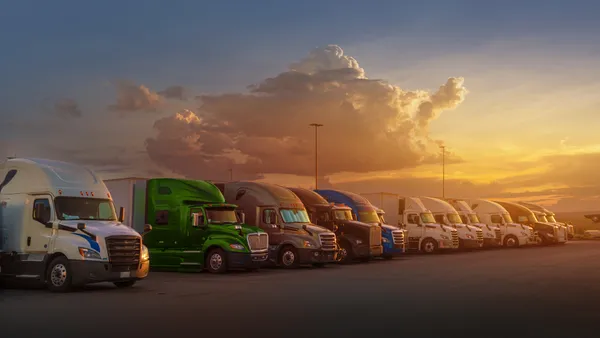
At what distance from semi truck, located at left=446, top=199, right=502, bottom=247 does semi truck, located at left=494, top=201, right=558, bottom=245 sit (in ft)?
13.9

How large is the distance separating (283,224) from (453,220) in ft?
62.3

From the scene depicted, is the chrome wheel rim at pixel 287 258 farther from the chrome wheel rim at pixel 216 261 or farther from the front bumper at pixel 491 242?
the front bumper at pixel 491 242

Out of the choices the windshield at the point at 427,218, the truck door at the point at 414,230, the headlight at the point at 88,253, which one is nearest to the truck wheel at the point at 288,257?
the headlight at the point at 88,253

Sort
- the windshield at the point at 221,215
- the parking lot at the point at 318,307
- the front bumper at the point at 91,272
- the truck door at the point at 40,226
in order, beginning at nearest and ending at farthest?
the parking lot at the point at 318,307, the front bumper at the point at 91,272, the truck door at the point at 40,226, the windshield at the point at 221,215

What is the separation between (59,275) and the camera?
18609 millimetres

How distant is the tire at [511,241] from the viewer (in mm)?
51281

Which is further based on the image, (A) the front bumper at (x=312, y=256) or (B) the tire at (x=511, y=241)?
(B) the tire at (x=511, y=241)

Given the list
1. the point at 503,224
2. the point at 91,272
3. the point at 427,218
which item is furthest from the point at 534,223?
the point at 91,272

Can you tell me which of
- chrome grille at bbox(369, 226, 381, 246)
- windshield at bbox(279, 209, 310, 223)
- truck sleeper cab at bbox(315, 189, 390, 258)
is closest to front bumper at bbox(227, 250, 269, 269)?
windshield at bbox(279, 209, 310, 223)

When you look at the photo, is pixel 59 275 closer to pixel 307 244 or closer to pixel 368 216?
pixel 307 244

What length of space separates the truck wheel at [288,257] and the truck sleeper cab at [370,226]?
5422 millimetres

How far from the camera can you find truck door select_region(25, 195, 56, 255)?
62.3 feet

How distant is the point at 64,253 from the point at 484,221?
1484 inches

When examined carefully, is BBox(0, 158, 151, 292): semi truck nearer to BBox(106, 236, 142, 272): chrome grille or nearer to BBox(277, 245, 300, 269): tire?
BBox(106, 236, 142, 272): chrome grille
